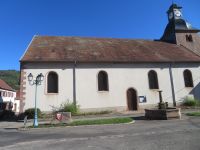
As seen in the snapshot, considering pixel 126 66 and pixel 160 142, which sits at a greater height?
pixel 126 66

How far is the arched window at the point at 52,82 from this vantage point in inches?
801

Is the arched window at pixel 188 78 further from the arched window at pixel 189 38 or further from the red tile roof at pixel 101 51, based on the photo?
the arched window at pixel 189 38

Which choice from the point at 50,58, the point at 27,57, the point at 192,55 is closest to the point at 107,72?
the point at 50,58

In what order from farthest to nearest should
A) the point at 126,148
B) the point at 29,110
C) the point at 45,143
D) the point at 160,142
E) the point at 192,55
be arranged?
the point at 192,55
the point at 29,110
the point at 45,143
the point at 160,142
the point at 126,148

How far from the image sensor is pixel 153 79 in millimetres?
22953

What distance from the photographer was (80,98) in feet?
67.1

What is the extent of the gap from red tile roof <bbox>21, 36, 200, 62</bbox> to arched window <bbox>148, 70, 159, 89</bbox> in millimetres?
1407

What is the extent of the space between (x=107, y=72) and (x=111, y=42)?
6.41 m

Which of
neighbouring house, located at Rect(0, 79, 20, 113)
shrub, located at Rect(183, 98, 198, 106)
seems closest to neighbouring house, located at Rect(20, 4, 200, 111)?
shrub, located at Rect(183, 98, 198, 106)

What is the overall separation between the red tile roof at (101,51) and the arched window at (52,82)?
4.83 ft

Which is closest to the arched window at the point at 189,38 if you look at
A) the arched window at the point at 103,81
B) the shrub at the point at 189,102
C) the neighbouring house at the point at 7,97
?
the shrub at the point at 189,102

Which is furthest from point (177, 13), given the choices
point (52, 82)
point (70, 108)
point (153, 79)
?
point (70, 108)

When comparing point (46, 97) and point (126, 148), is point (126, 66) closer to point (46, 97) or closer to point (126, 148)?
point (46, 97)

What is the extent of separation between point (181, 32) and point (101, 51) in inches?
494
